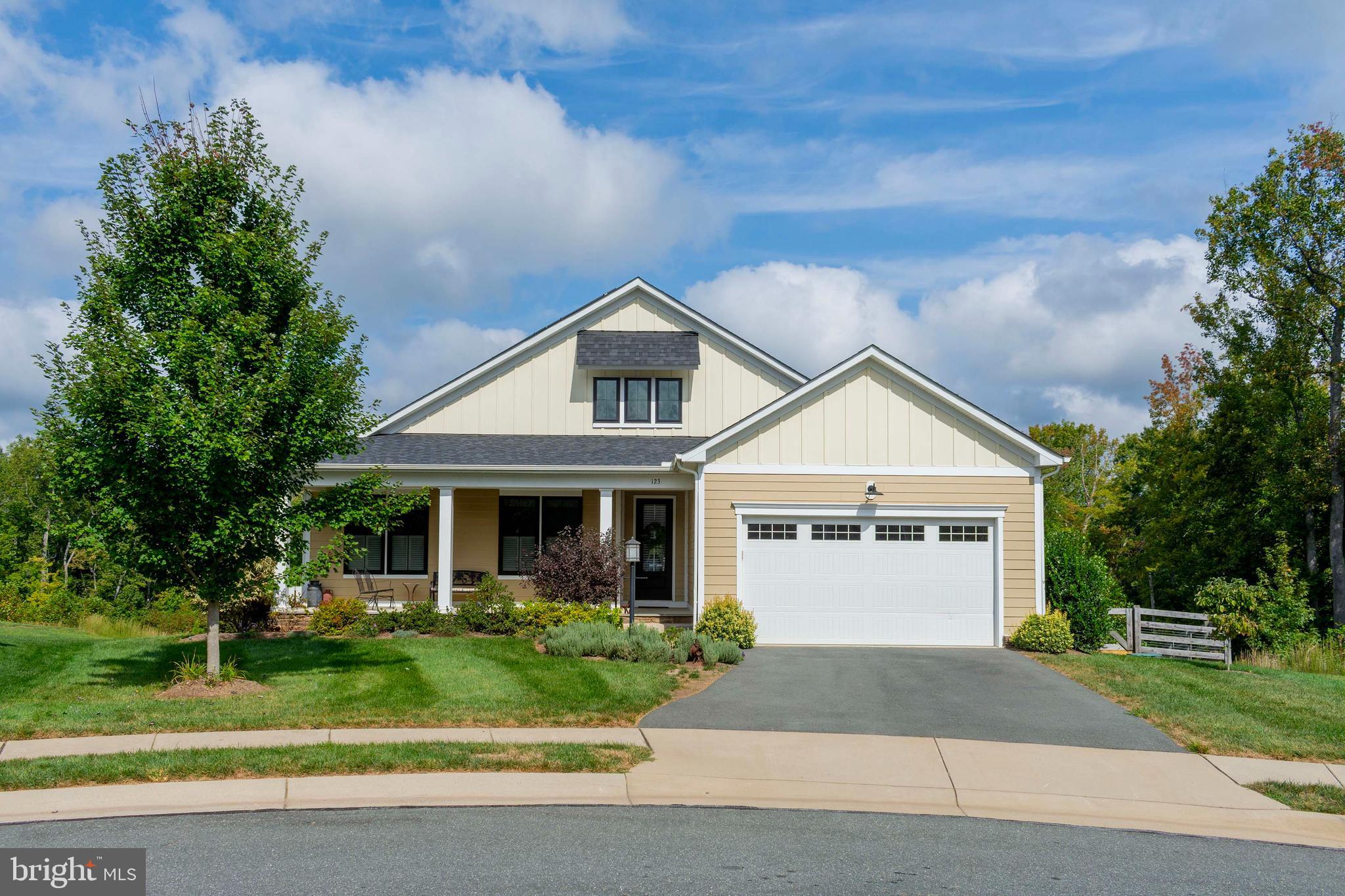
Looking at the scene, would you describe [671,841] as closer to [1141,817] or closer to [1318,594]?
[1141,817]

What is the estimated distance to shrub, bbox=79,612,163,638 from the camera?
19950 mm

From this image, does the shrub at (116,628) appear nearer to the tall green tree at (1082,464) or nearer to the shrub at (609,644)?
the shrub at (609,644)

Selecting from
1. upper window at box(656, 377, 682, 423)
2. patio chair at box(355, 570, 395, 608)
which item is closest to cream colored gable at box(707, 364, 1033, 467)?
upper window at box(656, 377, 682, 423)

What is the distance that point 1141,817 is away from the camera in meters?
8.46

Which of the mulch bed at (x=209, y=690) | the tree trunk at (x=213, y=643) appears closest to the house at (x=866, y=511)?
the tree trunk at (x=213, y=643)

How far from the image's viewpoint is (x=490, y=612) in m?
18.2

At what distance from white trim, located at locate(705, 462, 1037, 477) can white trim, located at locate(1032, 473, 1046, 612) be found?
0.36 m

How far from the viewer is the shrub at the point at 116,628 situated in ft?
65.5

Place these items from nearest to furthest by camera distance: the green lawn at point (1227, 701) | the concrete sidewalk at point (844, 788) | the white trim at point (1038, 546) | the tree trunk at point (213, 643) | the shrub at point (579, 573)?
the concrete sidewalk at point (844, 788)
the green lawn at point (1227, 701)
the tree trunk at point (213, 643)
the white trim at point (1038, 546)
the shrub at point (579, 573)

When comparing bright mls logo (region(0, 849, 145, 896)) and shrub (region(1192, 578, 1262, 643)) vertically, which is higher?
shrub (region(1192, 578, 1262, 643))

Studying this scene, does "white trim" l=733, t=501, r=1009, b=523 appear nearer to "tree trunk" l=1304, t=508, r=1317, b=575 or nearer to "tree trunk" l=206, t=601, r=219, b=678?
"tree trunk" l=206, t=601, r=219, b=678

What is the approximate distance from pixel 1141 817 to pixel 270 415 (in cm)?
1065

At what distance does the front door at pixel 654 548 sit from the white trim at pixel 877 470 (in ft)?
13.3

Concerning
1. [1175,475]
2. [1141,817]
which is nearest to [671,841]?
[1141,817]
